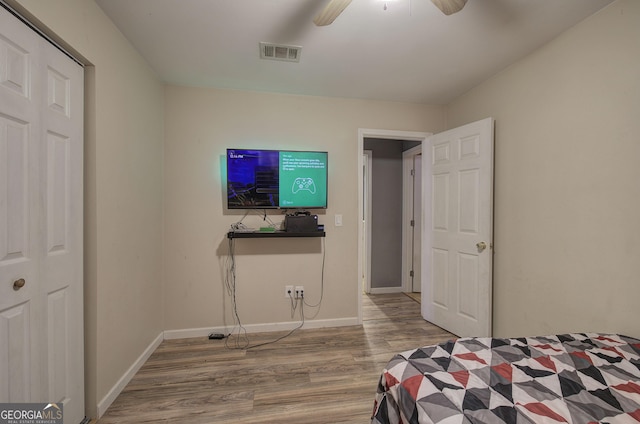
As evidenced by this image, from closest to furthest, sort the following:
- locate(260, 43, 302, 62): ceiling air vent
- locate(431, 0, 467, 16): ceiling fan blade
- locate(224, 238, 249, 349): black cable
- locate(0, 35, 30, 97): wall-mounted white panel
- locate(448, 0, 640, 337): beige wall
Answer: locate(0, 35, 30, 97): wall-mounted white panel
locate(431, 0, 467, 16): ceiling fan blade
locate(448, 0, 640, 337): beige wall
locate(260, 43, 302, 62): ceiling air vent
locate(224, 238, 249, 349): black cable

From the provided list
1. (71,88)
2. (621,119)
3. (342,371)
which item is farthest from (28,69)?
(621,119)

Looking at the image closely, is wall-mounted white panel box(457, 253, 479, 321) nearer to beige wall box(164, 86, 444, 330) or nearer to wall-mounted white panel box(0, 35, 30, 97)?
beige wall box(164, 86, 444, 330)

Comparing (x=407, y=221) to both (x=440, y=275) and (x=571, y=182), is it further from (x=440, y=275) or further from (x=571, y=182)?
(x=571, y=182)

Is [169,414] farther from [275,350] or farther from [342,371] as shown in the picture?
[342,371]

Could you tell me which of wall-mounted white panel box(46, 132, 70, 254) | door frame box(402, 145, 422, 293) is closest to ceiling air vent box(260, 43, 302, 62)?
wall-mounted white panel box(46, 132, 70, 254)

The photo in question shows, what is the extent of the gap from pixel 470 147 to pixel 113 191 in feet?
9.94

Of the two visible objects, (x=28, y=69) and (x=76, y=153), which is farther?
(x=76, y=153)

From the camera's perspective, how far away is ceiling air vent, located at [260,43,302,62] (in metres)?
1.92

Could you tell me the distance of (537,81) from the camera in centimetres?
198

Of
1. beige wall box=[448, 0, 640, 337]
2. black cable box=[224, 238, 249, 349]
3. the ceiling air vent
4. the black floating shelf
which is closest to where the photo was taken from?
beige wall box=[448, 0, 640, 337]

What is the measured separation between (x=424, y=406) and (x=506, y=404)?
29 cm

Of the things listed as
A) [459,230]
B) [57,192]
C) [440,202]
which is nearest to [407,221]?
[440,202]

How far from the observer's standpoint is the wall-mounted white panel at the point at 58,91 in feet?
4.22

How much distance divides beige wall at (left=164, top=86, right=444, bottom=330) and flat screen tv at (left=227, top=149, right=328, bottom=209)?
15cm
